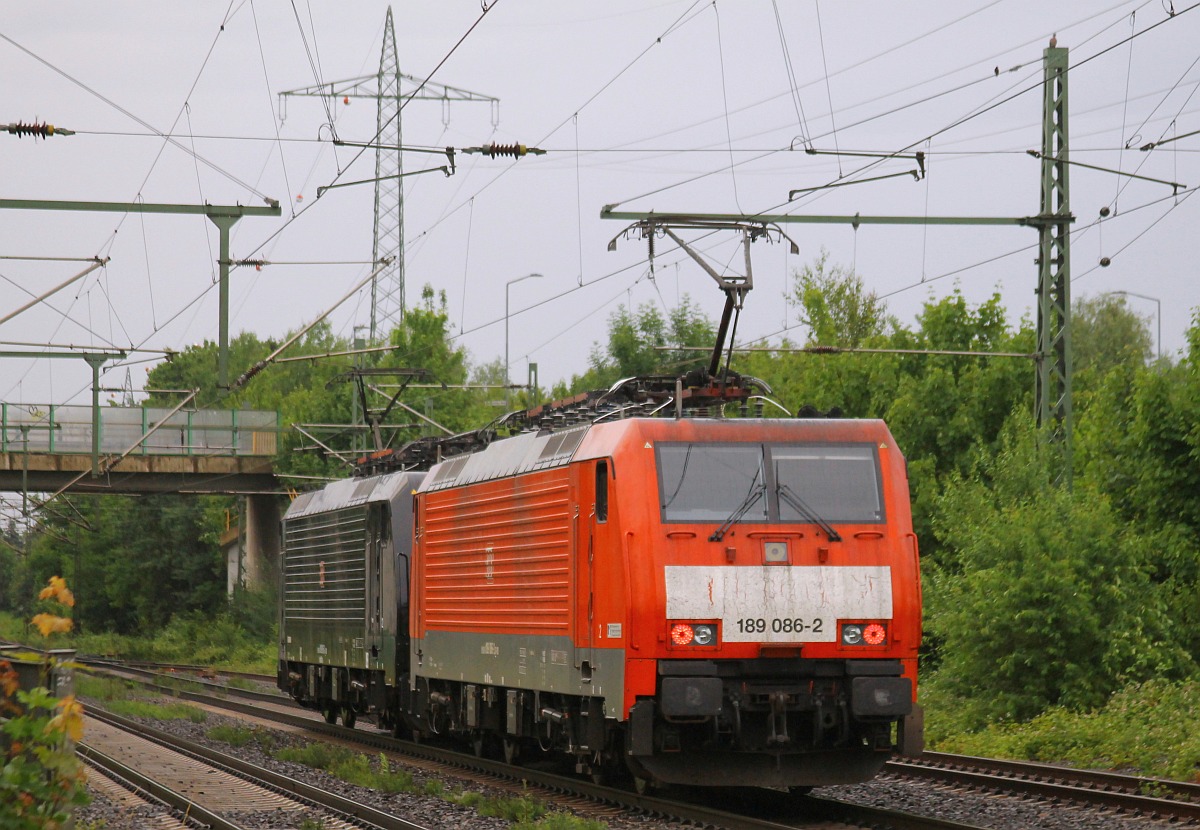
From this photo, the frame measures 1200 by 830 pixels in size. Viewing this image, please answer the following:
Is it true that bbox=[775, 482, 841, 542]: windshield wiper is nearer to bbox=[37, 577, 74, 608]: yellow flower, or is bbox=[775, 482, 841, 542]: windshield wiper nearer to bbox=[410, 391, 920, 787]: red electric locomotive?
bbox=[410, 391, 920, 787]: red electric locomotive

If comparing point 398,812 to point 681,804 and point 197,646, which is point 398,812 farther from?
point 197,646

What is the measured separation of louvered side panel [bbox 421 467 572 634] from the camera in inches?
575

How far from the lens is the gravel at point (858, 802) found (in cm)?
1220

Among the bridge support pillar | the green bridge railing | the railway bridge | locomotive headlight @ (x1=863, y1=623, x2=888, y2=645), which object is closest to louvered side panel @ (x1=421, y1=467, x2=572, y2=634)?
locomotive headlight @ (x1=863, y1=623, x2=888, y2=645)

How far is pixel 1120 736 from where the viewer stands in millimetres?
16312

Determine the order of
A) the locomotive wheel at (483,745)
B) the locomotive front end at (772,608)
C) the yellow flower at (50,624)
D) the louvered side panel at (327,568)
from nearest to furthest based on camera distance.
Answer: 1. the yellow flower at (50,624)
2. the locomotive front end at (772,608)
3. the locomotive wheel at (483,745)
4. the louvered side panel at (327,568)

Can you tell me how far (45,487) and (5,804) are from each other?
41.0 metres

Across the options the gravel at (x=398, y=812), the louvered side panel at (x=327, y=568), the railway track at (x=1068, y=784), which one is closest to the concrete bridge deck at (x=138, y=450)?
the louvered side panel at (x=327, y=568)

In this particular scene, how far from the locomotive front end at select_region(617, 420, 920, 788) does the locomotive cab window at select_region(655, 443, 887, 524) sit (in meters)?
0.01

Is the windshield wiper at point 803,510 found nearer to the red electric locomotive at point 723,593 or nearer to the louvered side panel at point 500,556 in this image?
the red electric locomotive at point 723,593

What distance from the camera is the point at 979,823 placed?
480 inches

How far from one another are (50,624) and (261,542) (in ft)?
162

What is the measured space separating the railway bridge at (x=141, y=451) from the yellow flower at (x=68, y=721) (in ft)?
113

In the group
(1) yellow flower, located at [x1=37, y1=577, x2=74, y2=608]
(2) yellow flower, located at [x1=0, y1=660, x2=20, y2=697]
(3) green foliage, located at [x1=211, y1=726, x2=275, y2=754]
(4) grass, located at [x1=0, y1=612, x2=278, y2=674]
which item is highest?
(1) yellow flower, located at [x1=37, y1=577, x2=74, y2=608]
